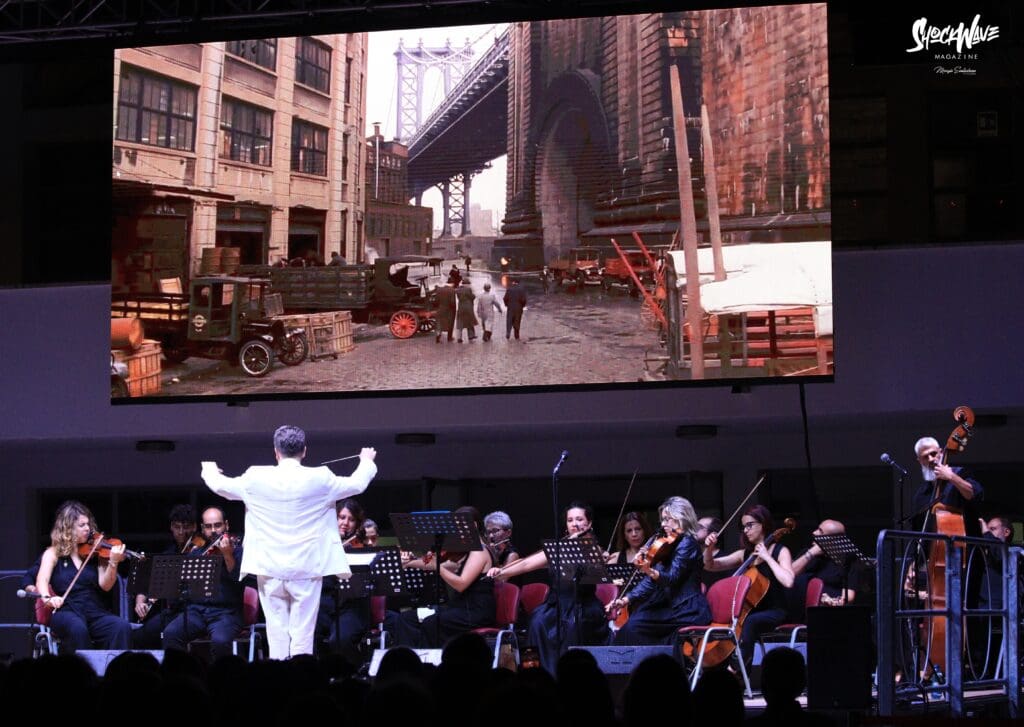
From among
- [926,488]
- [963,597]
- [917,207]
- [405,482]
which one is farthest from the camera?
[405,482]

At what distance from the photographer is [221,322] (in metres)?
13.3

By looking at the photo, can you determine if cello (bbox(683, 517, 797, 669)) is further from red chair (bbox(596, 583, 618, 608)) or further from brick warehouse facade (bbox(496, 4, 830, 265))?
brick warehouse facade (bbox(496, 4, 830, 265))

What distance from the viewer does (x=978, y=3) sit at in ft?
43.0

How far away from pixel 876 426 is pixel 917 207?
204cm

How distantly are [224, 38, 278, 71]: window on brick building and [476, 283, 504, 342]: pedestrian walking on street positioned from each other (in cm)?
268

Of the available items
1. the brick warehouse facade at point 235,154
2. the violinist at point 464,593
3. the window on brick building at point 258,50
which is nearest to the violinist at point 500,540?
the violinist at point 464,593

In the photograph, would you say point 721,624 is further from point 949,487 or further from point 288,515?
point 288,515

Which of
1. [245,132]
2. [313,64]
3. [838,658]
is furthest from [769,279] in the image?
[838,658]

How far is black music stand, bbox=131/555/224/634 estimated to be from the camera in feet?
33.4

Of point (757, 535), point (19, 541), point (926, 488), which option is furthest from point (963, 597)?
point (19, 541)

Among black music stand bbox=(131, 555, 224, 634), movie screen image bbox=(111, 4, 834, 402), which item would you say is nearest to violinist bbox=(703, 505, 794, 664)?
movie screen image bbox=(111, 4, 834, 402)

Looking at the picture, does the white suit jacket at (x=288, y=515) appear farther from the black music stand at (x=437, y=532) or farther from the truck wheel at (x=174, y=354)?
the truck wheel at (x=174, y=354)

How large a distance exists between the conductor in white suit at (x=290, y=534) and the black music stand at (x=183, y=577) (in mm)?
1812

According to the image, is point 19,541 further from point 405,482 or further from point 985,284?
point 985,284
